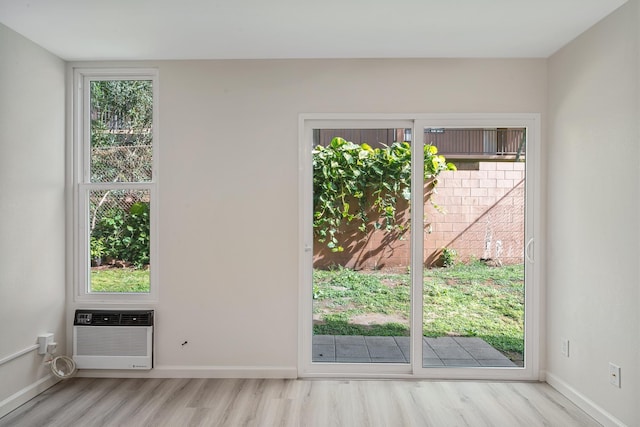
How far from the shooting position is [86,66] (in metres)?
3.67

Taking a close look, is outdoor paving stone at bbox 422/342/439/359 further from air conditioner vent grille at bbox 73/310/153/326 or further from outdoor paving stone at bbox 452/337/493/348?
air conditioner vent grille at bbox 73/310/153/326

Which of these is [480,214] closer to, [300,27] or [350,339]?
[350,339]

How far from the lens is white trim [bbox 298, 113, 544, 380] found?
3562 millimetres

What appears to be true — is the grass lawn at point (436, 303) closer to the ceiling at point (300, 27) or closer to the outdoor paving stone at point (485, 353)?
the outdoor paving stone at point (485, 353)

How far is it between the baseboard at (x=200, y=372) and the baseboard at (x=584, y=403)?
1927mm

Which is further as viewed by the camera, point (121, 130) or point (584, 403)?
point (121, 130)

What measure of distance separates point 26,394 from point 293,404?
1838 millimetres

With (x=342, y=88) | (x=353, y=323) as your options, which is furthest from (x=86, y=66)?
(x=353, y=323)

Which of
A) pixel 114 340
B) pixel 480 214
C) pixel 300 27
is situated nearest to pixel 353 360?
pixel 480 214

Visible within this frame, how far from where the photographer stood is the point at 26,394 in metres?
3.16

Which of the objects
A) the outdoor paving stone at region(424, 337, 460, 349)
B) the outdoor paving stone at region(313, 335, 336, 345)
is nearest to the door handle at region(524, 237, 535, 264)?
the outdoor paving stone at region(424, 337, 460, 349)

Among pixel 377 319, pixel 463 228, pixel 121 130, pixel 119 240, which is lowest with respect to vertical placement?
pixel 377 319

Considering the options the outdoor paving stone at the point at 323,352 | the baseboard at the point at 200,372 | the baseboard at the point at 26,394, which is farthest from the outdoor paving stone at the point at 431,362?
the baseboard at the point at 26,394

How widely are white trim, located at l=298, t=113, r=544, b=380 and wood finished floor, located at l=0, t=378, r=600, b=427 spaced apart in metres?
0.11
